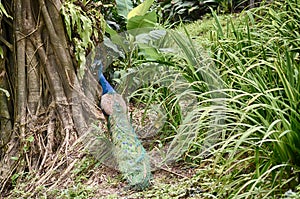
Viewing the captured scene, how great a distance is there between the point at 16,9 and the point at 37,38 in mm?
302

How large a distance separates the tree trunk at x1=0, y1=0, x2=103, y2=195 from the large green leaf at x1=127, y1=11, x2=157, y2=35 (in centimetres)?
88

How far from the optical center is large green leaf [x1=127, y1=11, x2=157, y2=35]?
4.68 metres

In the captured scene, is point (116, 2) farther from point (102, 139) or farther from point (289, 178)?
point (289, 178)

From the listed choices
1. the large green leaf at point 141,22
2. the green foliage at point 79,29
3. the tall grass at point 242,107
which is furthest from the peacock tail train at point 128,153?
the large green leaf at point 141,22

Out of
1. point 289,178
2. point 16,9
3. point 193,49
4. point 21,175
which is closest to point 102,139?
point 21,175

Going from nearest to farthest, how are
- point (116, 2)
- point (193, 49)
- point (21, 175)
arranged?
point (193, 49) < point (21, 175) < point (116, 2)

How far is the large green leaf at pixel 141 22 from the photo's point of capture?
184 inches

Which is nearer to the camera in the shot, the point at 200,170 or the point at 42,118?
the point at 200,170

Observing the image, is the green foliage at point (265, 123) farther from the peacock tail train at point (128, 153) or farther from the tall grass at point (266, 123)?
the peacock tail train at point (128, 153)

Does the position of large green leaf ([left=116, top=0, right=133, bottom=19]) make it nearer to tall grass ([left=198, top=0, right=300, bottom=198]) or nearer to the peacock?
the peacock

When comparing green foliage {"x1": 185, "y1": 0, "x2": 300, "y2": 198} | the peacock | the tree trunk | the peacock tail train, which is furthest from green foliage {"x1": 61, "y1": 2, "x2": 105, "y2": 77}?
green foliage {"x1": 185, "y1": 0, "x2": 300, "y2": 198}

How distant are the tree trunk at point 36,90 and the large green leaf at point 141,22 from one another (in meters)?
0.88

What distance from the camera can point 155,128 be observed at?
3883 millimetres

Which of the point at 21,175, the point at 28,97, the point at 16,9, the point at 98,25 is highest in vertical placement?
the point at 16,9
